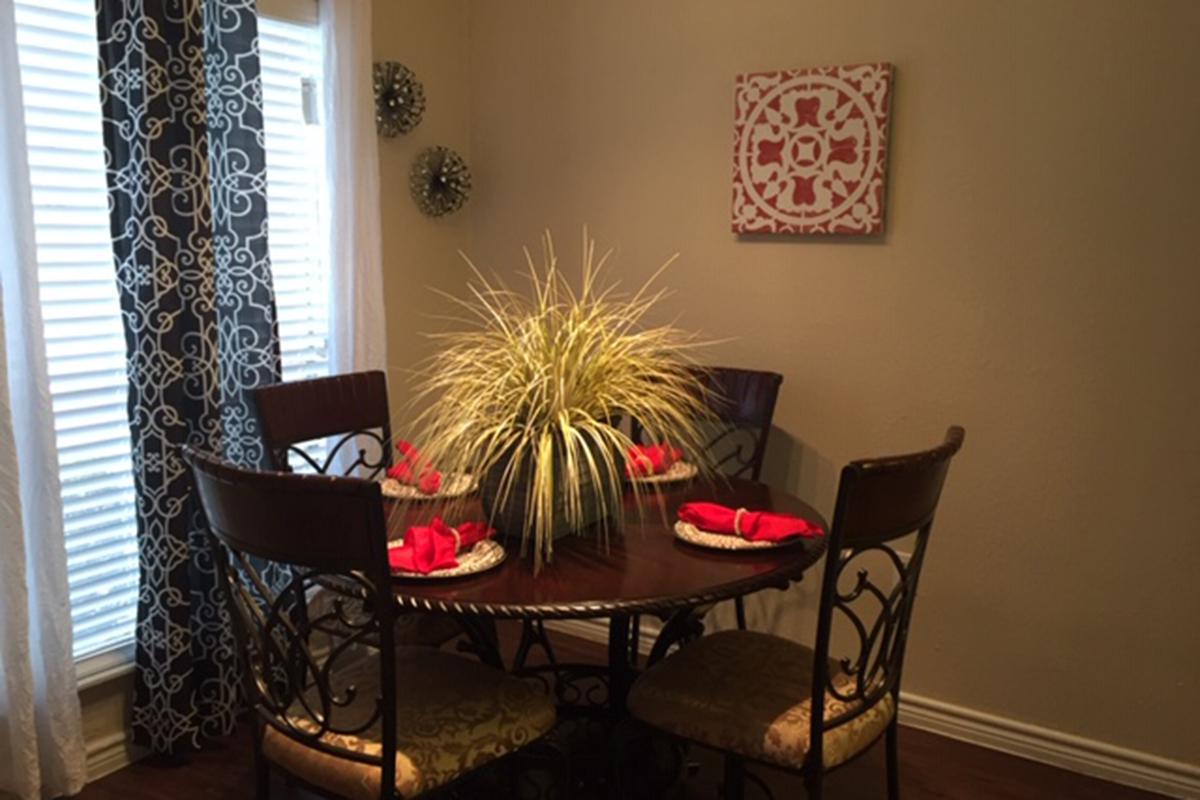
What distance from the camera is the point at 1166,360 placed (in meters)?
2.52

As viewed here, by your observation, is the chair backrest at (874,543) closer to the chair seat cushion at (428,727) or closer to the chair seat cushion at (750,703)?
the chair seat cushion at (750,703)

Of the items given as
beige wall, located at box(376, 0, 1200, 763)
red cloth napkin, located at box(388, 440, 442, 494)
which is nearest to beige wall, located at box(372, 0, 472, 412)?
beige wall, located at box(376, 0, 1200, 763)

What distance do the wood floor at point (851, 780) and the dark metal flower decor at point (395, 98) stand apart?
6.31ft

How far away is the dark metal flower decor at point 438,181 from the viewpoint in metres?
3.43

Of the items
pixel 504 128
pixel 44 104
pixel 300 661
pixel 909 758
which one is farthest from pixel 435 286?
pixel 909 758

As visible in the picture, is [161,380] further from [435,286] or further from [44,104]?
[435,286]

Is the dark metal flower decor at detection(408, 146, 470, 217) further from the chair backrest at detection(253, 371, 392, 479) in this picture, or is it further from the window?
the chair backrest at detection(253, 371, 392, 479)

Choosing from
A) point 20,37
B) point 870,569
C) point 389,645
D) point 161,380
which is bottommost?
point 870,569

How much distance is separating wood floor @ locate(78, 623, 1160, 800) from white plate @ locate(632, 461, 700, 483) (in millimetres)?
772

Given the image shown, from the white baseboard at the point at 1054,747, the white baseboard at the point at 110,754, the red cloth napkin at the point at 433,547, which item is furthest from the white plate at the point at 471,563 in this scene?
the white baseboard at the point at 1054,747

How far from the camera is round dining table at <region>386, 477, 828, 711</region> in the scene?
1.79 m

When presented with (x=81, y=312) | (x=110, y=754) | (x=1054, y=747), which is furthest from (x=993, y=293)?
(x=110, y=754)

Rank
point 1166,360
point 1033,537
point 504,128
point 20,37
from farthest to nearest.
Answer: point 504,128, point 1033,537, point 1166,360, point 20,37

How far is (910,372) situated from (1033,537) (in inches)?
22.0
